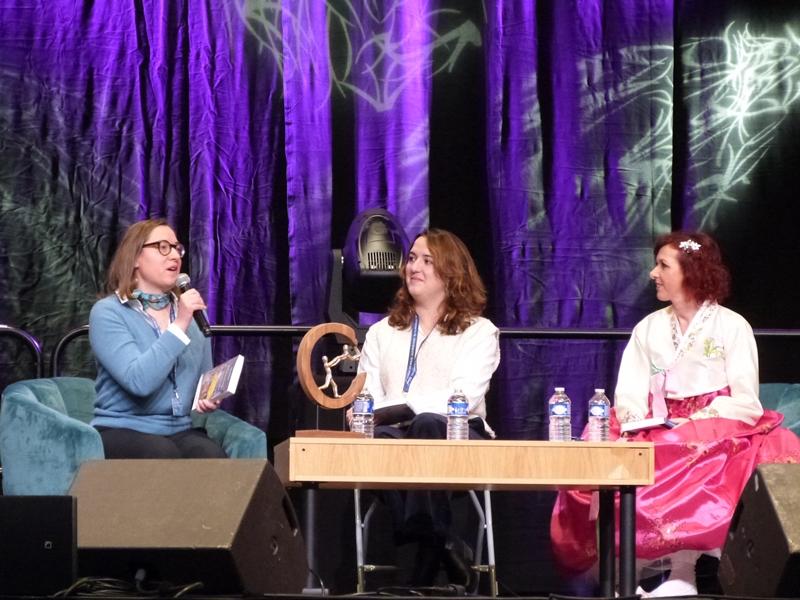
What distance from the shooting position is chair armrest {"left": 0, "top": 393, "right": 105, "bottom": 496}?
10.1 ft

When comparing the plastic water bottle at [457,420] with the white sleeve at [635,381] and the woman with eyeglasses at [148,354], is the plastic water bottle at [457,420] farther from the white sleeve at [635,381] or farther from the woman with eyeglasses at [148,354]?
the white sleeve at [635,381]

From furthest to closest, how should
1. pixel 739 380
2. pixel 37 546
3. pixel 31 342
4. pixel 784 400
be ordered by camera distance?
1. pixel 31 342
2. pixel 784 400
3. pixel 739 380
4. pixel 37 546

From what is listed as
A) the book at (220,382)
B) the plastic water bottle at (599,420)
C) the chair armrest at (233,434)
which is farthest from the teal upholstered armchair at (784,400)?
the book at (220,382)

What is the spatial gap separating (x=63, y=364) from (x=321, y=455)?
1.84m

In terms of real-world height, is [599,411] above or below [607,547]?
above

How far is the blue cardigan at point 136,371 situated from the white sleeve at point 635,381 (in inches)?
57.9

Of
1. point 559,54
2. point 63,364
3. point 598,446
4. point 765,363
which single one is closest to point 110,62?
point 63,364

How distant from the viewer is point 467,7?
4.51 m

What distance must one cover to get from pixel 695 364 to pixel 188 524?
2082 mm

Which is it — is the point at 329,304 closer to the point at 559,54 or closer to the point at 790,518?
the point at 559,54

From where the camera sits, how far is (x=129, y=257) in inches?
137

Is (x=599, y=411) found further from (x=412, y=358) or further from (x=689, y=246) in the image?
(x=689, y=246)

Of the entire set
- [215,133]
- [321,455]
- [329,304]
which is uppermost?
[215,133]

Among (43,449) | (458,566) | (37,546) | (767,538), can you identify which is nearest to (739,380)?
(458,566)
